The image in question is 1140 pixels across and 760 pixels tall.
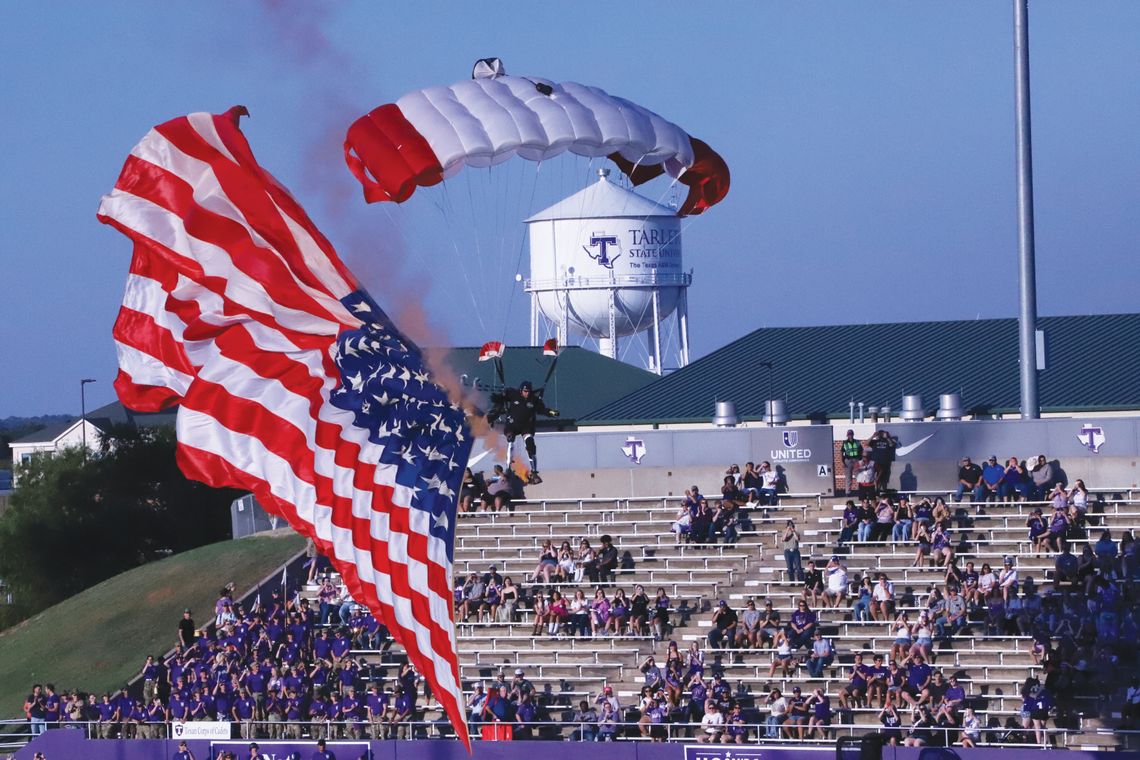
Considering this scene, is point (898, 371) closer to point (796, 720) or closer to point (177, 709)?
point (796, 720)

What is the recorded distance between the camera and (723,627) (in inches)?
1118

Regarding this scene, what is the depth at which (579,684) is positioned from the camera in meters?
29.0

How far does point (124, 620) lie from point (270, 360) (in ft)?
81.7

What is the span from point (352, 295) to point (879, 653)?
44.1ft

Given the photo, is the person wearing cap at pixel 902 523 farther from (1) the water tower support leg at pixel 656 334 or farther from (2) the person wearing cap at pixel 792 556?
(1) the water tower support leg at pixel 656 334

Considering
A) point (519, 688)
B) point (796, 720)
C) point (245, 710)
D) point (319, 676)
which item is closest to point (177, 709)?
point (245, 710)

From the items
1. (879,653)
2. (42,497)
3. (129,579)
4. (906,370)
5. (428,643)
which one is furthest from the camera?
(42,497)

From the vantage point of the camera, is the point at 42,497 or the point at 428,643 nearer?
the point at 428,643

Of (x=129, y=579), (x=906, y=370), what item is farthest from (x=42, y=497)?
(x=906, y=370)

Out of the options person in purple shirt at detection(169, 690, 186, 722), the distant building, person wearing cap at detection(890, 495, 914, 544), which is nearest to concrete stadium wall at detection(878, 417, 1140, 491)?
person wearing cap at detection(890, 495, 914, 544)

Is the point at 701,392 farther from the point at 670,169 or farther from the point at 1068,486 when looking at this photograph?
the point at 670,169

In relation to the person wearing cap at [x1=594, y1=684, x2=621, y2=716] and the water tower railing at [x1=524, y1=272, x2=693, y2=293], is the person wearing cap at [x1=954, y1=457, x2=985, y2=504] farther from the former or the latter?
the water tower railing at [x1=524, y1=272, x2=693, y2=293]

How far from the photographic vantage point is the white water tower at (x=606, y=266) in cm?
6375

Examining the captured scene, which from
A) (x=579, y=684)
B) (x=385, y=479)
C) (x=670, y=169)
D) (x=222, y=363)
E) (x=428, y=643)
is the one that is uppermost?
(x=670, y=169)
